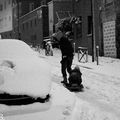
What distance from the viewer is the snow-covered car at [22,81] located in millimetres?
7414

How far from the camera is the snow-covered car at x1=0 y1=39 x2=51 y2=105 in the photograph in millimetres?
7414

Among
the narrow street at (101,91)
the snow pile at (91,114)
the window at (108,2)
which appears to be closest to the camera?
the snow pile at (91,114)

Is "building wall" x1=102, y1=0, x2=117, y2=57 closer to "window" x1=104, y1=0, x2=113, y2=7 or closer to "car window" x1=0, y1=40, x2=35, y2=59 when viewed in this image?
"window" x1=104, y1=0, x2=113, y2=7

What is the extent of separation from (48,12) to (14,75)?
35.2 meters

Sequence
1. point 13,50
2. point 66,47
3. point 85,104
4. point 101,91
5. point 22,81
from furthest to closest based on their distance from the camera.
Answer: point 66,47, point 101,91, point 85,104, point 13,50, point 22,81

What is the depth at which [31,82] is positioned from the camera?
297 inches

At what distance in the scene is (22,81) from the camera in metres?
7.47

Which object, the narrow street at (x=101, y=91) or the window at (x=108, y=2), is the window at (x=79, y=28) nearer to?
the window at (x=108, y=2)

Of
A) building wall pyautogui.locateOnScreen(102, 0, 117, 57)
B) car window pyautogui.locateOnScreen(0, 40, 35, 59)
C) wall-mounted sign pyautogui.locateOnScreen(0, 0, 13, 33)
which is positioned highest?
wall-mounted sign pyautogui.locateOnScreen(0, 0, 13, 33)

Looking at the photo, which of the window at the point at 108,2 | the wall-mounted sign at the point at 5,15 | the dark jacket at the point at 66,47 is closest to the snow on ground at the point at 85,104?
the dark jacket at the point at 66,47

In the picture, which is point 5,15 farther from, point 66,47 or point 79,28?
point 66,47

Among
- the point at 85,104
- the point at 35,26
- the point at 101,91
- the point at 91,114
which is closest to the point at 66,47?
the point at 101,91

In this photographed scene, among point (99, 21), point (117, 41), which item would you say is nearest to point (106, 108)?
point (117, 41)

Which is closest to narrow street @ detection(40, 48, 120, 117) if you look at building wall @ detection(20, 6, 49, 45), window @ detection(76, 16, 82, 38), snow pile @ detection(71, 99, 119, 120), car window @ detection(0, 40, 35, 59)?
snow pile @ detection(71, 99, 119, 120)
